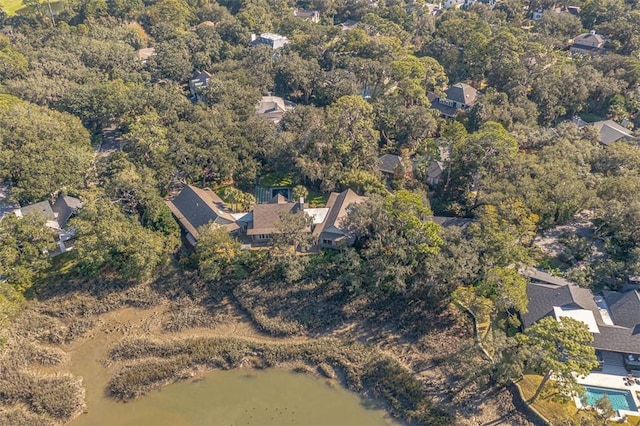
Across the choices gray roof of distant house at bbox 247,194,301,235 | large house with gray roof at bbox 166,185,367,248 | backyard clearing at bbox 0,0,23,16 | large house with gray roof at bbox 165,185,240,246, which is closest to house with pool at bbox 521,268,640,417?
large house with gray roof at bbox 166,185,367,248

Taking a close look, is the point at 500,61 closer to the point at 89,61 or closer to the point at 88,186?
the point at 88,186

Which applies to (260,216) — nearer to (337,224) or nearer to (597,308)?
(337,224)

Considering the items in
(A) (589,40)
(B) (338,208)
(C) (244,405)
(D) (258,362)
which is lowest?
(C) (244,405)

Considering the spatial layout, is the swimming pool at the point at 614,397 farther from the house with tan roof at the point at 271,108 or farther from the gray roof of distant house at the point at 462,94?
the house with tan roof at the point at 271,108

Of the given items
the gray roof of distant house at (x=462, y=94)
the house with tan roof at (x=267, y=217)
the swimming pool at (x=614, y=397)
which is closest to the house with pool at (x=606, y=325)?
the swimming pool at (x=614, y=397)

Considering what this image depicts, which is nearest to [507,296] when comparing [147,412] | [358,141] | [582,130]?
[358,141]

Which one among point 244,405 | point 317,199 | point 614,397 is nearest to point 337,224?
point 317,199
